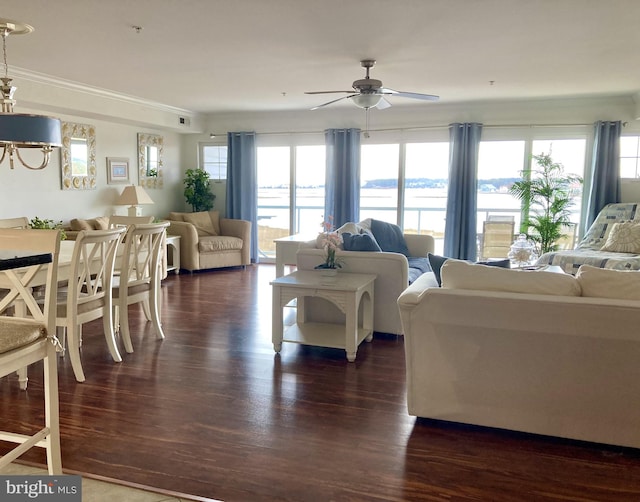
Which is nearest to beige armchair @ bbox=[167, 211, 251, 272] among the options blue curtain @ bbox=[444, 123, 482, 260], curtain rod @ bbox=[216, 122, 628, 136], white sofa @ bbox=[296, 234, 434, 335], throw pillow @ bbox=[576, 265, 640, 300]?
curtain rod @ bbox=[216, 122, 628, 136]

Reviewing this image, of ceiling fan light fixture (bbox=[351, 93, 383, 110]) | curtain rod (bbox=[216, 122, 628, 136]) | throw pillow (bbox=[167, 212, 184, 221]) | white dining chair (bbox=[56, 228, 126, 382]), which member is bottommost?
white dining chair (bbox=[56, 228, 126, 382])

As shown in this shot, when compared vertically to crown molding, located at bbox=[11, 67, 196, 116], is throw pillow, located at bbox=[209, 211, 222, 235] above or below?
below

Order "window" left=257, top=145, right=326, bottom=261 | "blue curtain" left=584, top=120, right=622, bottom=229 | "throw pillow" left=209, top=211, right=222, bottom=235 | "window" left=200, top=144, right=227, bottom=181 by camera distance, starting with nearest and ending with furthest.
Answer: "blue curtain" left=584, top=120, right=622, bottom=229, "throw pillow" left=209, top=211, right=222, bottom=235, "window" left=257, top=145, right=326, bottom=261, "window" left=200, top=144, right=227, bottom=181

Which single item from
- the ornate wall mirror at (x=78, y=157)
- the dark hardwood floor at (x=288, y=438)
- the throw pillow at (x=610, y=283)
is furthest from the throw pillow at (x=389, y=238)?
the ornate wall mirror at (x=78, y=157)

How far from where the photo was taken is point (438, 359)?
2.72 m

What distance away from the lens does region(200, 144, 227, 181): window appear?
8.73 meters

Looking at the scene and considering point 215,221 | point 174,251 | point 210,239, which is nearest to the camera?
point 174,251

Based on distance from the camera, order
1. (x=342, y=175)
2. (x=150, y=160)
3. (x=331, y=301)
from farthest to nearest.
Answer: (x=150, y=160)
(x=342, y=175)
(x=331, y=301)

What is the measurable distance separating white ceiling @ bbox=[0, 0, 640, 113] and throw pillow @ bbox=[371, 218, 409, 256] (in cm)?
162

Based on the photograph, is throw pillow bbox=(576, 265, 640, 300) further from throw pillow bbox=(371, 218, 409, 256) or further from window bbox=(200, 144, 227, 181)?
window bbox=(200, 144, 227, 181)

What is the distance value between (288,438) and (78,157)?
5.34 m

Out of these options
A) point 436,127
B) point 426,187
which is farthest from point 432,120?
point 426,187

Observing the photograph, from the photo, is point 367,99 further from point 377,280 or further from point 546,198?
point 546,198

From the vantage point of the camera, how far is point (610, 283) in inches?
98.6
